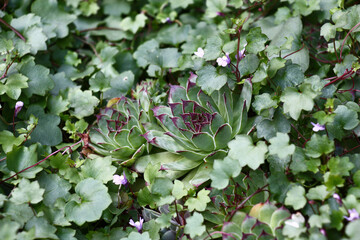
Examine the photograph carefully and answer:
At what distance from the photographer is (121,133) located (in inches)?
70.2

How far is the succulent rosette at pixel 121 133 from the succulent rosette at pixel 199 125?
3.5 inches

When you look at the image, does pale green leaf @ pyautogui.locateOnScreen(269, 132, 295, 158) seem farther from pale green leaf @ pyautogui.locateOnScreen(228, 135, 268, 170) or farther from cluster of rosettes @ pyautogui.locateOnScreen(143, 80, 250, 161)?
cluster of rosettes @ pyautogui.locateOnScreen(143, 80, 250, 161)

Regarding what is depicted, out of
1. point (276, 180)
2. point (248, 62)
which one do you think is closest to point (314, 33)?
point (248, 62)

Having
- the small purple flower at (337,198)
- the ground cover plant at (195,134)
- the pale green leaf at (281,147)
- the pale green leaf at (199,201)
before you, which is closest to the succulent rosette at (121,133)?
the ground cover plant at (195,134)

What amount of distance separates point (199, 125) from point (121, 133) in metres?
0.37

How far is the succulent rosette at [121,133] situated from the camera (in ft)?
5.85

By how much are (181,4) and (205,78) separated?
842mm

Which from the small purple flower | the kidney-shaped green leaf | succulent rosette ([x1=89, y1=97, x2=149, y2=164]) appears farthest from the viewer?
succulent rosette ([x1=89, y1=97, x2=149, y2=164])

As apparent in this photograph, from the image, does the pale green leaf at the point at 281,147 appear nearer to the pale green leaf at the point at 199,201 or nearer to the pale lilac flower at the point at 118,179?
the pale green leaf at the point at 199,201

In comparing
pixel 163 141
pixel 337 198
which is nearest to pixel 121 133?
pixel 163 141

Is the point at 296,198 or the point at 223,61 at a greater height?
the point at 223,61

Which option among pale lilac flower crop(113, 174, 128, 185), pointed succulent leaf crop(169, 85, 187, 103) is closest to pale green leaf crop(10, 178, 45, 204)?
pale lilac flower crop(113, 174, 128, 185)

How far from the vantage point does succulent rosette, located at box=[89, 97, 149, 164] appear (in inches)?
70.2

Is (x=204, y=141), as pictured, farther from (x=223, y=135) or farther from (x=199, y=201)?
(x=199, y=201)
